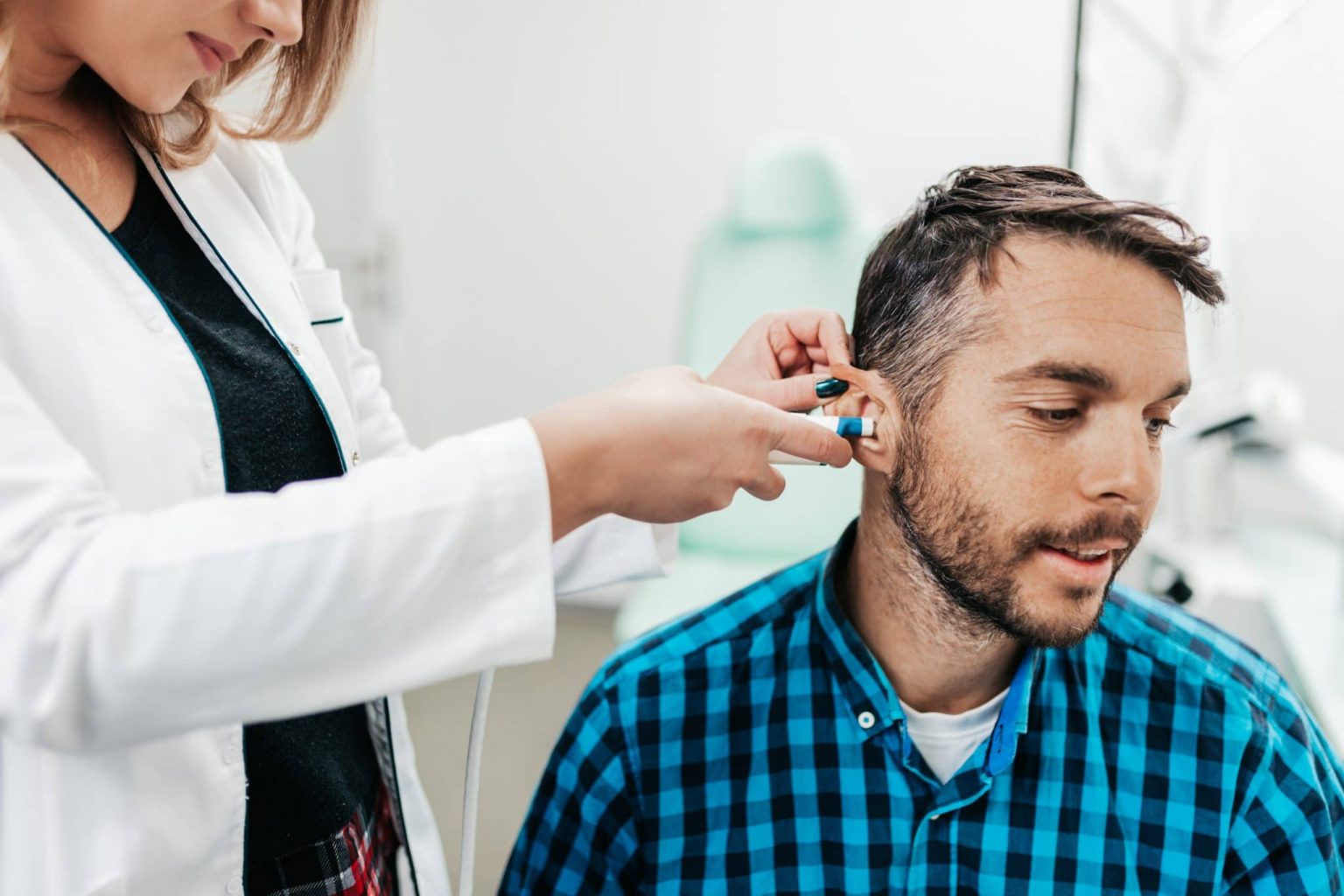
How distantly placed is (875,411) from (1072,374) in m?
0.20

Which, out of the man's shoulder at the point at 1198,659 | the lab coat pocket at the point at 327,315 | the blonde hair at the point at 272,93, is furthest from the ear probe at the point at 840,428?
the blonde hair at the point at 272,93

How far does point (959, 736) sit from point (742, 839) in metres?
0.24

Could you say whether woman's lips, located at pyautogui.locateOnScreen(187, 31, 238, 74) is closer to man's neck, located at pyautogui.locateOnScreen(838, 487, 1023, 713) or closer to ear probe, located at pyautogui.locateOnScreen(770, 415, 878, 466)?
ear probe, located at pyautogui.locateOnScreen(770, 415, 878, 466)

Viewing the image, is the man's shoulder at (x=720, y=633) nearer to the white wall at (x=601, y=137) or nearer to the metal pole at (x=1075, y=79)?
the metal pole at (x=1075, y=79)

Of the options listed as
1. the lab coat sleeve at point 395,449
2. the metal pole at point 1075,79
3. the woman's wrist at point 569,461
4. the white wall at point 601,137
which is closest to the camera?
the woman's wrist at point 569,461

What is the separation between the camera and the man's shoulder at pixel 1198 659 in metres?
1.08

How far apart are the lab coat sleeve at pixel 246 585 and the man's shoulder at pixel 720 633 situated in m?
0.47

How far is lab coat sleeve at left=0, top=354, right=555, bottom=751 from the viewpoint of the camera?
0.61m

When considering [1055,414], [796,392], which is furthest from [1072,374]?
[796,392]

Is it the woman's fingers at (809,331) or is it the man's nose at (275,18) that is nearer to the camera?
the man's nose at (275,18)

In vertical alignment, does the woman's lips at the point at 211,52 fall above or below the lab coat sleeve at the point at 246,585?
above

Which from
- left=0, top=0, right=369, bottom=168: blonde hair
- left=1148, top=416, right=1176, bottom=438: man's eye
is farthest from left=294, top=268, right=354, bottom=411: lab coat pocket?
left=1148, top=416, right=1176, bottom=438: man's eye

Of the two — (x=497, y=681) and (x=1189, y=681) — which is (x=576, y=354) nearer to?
(x=497, y=681)

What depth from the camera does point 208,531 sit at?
25.5 inches
